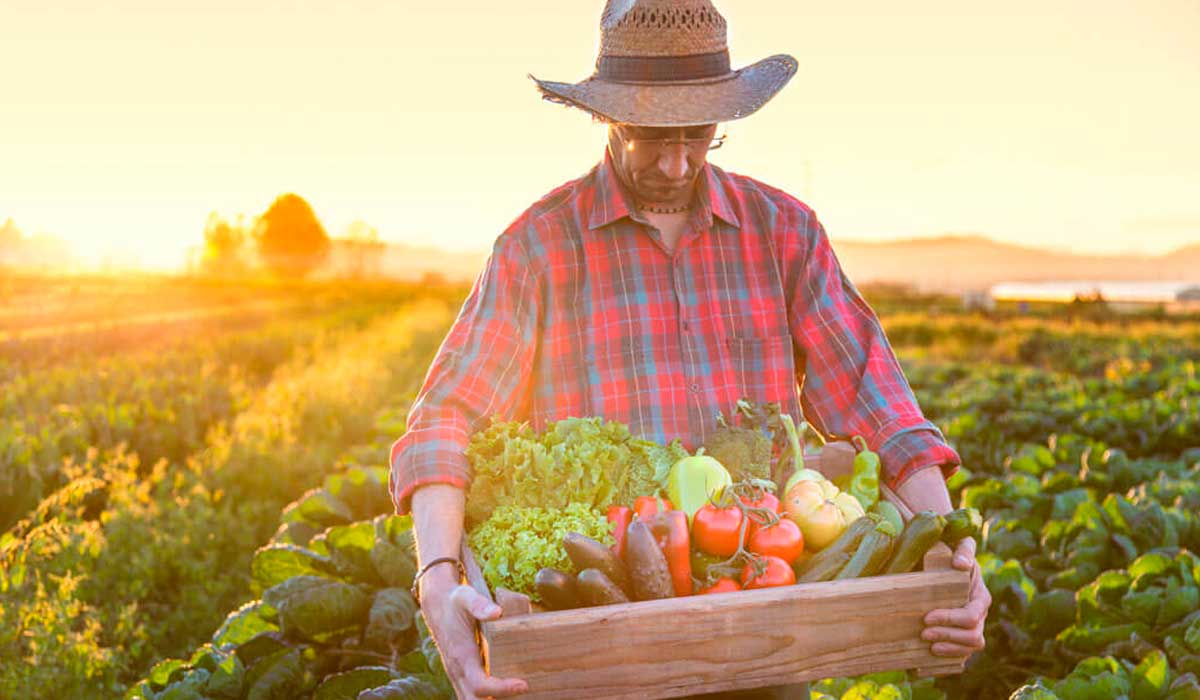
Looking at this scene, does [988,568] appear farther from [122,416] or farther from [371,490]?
[122,416]

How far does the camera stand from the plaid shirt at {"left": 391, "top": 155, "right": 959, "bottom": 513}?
2.94 m

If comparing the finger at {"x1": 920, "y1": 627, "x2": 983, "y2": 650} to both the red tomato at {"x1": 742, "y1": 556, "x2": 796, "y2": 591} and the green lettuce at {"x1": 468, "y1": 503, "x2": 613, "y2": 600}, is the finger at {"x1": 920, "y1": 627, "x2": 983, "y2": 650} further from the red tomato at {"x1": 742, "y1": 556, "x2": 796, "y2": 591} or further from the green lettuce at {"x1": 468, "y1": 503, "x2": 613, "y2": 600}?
the green lettuce at {"x1": 468, "y1": 503, "x2": 613, "y2": 600}

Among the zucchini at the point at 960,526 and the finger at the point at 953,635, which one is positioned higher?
the zucchini at the point at 960,526

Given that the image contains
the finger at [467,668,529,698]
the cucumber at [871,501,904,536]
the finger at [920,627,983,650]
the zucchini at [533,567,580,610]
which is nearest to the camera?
the finger at [467,668,529,698]

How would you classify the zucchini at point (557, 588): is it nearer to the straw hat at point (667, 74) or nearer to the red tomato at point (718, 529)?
the red tomato at point (718, 529)

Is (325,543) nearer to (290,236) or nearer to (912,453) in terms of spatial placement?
(912,453)

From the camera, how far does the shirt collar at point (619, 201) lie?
300 centimetres

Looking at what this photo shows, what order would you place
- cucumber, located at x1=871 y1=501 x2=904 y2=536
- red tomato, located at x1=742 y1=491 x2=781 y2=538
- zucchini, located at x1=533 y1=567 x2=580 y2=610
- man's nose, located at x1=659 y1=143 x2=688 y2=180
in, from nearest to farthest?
1. zucchini, located at x1=533 y1=567 x2=580 y2=610
2. red tomato, located at x1=742 y1=491 x2=781 y2=538
3. cucumber, located at x1=871 y1=501 x2=904 y2=536
4. man's nose, located at x1=659 y1=143 x2=688 y2=180

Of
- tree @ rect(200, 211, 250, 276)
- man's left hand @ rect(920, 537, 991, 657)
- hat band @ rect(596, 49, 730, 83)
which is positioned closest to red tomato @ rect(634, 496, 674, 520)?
man's left hand @ rect(920, 537, 991, 657)

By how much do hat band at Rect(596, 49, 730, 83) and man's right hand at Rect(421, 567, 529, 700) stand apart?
1.28 meters

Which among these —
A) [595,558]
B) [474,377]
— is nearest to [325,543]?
[474,377]

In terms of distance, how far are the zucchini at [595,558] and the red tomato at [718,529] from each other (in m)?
0.21

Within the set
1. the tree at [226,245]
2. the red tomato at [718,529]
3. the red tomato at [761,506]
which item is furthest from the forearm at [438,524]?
the tree at [226,245]

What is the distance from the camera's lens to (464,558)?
248cm
